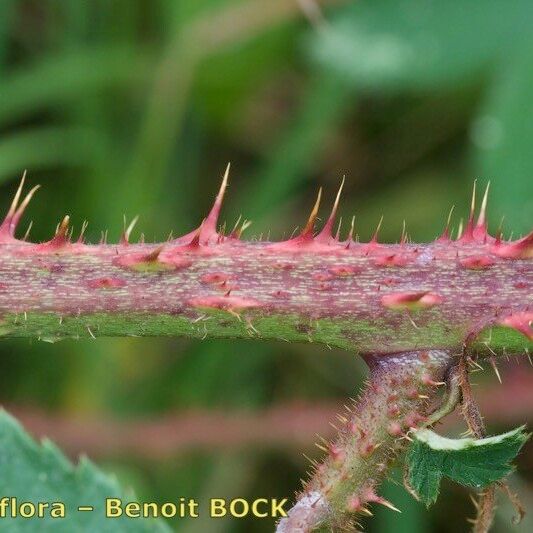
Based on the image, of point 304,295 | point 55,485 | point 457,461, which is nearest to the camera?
point 457,461

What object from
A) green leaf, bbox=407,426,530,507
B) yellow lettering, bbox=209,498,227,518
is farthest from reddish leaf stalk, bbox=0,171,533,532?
Result: yellow lettering, bbox=209,498,227,518

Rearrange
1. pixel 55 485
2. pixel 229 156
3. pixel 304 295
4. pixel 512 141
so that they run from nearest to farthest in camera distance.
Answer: pixel 304 295 → pixel 55 485 → pixel 512 141 → pixel 229 156

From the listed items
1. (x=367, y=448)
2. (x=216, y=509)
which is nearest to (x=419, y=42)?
(x=216, y=509)

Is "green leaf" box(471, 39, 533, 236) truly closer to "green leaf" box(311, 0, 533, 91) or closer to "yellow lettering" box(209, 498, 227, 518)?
"green leaf" box(311, 0, 533, 91)

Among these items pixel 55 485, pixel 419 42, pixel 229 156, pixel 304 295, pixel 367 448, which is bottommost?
pixel 55 485

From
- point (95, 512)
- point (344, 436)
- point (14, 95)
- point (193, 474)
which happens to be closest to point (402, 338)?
point (344, 436)

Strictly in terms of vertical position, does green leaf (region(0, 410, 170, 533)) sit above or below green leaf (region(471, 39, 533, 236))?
below

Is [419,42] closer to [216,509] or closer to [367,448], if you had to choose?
[216,509]
